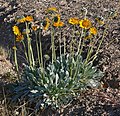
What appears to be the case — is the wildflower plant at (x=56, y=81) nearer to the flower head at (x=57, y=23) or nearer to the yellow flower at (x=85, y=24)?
the flower head at (x=57, y=23)

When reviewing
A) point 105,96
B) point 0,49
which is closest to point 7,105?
point 105,96

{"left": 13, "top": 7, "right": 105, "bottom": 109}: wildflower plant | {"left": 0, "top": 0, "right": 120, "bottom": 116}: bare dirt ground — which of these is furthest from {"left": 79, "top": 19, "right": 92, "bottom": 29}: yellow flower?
{"left": 0, "top": 0, "right": 120, "bottom": 116}: bare dirt ground

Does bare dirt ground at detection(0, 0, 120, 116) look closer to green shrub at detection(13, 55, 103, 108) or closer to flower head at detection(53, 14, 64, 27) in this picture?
green shrub at detection(13, 55, 103, 108)

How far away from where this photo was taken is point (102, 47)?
475 cm

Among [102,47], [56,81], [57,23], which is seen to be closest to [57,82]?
[56,81]

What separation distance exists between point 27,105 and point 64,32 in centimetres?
161

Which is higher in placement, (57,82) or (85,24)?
(85,24)

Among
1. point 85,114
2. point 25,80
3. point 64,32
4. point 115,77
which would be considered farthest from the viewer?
point 64,32

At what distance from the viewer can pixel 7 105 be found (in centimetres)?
395

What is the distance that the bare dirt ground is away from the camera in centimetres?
383

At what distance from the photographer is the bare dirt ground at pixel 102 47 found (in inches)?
151

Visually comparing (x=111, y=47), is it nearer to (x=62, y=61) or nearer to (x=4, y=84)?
(x=62, y=61)

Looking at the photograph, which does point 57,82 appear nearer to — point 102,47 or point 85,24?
point 85,24

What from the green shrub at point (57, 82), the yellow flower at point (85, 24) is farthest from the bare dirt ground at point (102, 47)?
the yellow flower at point (85, 24)
